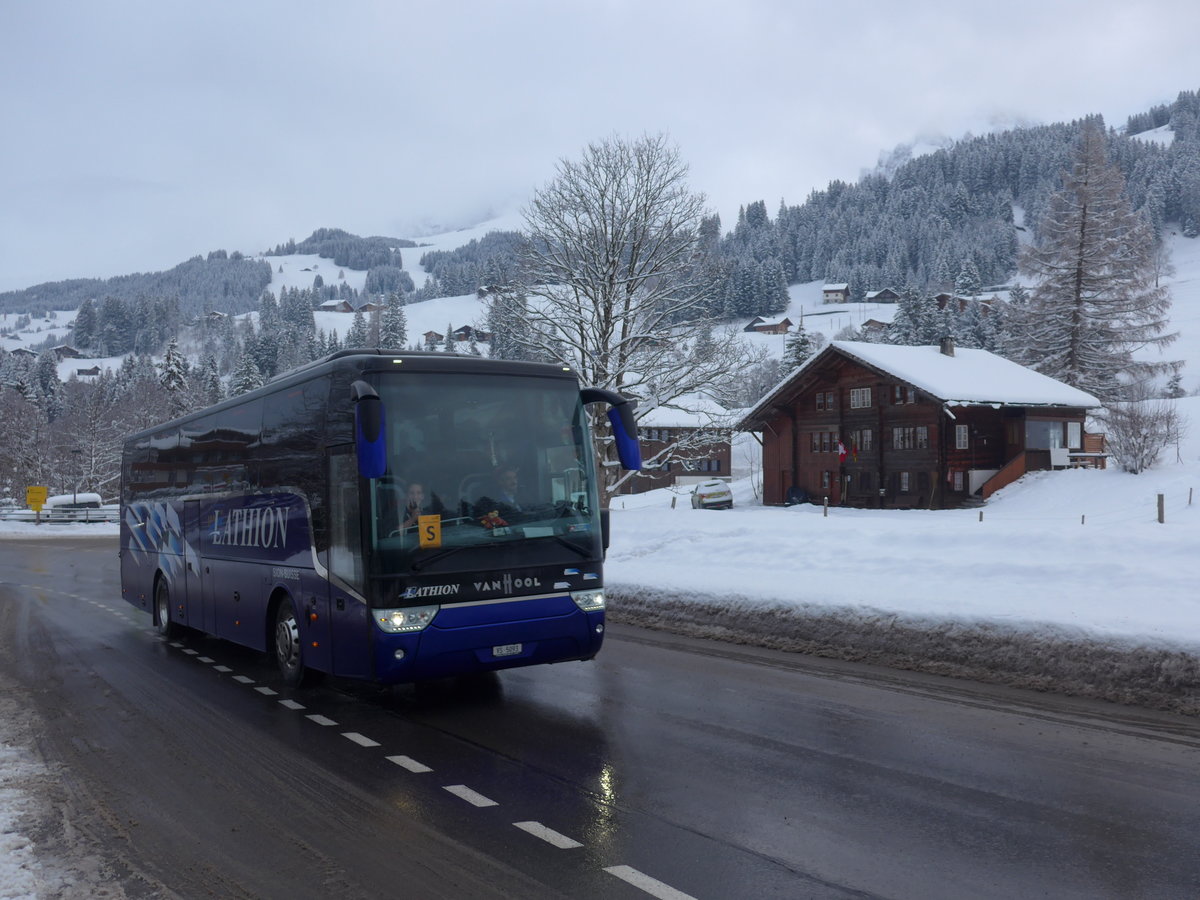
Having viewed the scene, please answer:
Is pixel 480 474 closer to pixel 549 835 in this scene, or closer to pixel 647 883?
pixel 549 835

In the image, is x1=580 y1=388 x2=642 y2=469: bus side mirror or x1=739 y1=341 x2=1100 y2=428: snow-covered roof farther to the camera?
x1=739 y1=341 x2=1100 y2=428: snow-covered roof

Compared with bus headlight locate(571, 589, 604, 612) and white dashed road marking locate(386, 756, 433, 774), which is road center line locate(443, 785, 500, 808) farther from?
bus headlight locate(571, 589, 604, 612)

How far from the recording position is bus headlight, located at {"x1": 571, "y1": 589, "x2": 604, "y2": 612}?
9141mm

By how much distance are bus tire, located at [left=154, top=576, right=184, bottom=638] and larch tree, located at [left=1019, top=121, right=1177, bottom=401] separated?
49.9 meters

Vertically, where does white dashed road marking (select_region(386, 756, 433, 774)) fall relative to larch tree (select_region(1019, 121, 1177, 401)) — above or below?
below

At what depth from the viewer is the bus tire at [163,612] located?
47.6ft

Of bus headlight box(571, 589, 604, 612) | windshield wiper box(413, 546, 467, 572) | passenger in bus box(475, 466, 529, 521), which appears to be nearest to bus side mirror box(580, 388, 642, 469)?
passenger in bus box(475, 466, 529, 521)

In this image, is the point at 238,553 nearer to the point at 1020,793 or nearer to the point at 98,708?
the point at 98,708

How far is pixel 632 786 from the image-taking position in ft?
21.4

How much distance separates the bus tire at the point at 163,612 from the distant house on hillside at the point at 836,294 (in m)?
187

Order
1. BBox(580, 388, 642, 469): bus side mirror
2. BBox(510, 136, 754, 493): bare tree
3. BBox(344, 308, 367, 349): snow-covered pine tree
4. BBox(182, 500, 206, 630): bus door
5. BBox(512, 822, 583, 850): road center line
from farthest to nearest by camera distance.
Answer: BBox(344, 308, 367, 349): snow-covered pine tree < BBox(510, 136, 754, 493): bare tree < BBox(182, 500, 206, 630): bus door < BBox(580, 388, 642, 469): bus side mirror < BBox(512, 822, 583, 850): road center line

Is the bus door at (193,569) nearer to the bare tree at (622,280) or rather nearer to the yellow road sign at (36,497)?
the bare tree at (622,280)

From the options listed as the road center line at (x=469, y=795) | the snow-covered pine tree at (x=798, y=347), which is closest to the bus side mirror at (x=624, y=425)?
the road center line at (x=469, y=795)

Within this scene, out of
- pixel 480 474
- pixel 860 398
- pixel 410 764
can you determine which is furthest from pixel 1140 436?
pixel 410 764
